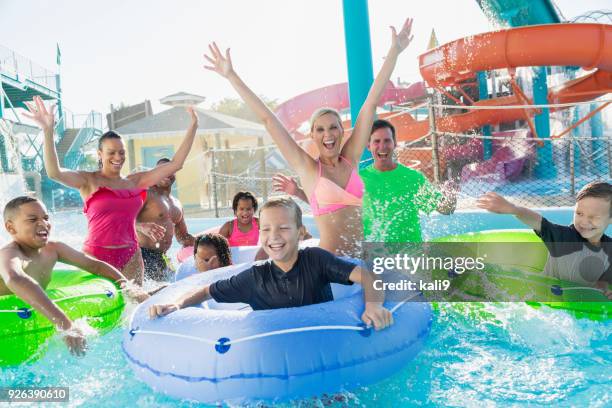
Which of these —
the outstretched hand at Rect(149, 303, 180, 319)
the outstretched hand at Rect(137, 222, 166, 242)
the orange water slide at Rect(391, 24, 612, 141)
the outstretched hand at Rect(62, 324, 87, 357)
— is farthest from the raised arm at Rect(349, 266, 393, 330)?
the orange water slide at Rect(391, 24, 612, 141)

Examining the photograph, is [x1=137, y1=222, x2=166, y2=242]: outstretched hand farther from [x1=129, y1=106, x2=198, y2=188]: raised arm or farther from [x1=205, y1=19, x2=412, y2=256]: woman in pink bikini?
[x1=205, y1=19, x2=412, y2=256]: woman in pink bikini

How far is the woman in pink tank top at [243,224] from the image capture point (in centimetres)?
409

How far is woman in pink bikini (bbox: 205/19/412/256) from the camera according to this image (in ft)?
8.02

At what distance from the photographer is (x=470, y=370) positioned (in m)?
2.32

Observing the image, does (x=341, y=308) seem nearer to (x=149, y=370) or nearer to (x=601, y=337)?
(x=149, y=370)

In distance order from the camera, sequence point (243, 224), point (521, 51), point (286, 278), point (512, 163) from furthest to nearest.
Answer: point (512, 163) → point (521, 51) → point (243, 224) → point (286, 278)

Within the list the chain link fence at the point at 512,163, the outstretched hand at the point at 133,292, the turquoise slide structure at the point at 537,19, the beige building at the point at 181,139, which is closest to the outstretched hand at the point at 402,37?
the outstretched hand at the point at 133,292

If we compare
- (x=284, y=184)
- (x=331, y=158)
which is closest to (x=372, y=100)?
(x=331, y=158)

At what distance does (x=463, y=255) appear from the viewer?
3125 mm

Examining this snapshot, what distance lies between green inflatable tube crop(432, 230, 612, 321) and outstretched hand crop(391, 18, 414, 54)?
1157 millimetres

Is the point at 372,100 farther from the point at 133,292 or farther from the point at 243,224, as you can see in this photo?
the point at 243,224

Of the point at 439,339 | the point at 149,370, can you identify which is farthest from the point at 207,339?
the point at 439,339

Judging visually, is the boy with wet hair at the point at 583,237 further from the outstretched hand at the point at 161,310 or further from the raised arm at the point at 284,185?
the outstretched hand at the point at 161,310

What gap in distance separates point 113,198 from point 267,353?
5.50ft
